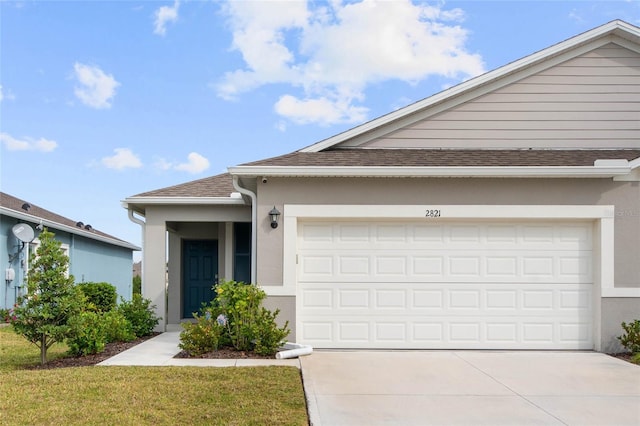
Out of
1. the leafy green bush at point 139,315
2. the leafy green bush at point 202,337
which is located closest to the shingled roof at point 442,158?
the leafy green bush at point 202,337

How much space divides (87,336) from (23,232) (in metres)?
7.93

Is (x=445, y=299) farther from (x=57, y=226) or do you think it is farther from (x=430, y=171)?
(x=57, y=226)

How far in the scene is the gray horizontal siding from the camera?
10.4 m

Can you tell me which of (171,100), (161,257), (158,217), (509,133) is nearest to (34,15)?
(171,100)

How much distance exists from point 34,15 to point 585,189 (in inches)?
481

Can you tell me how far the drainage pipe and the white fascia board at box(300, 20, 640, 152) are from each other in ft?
12.5

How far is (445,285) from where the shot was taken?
9109mm

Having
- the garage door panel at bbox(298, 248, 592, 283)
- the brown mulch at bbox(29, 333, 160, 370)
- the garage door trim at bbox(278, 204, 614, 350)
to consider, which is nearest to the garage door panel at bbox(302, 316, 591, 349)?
the garage door trim at bbox(278, 204, 614, 350)

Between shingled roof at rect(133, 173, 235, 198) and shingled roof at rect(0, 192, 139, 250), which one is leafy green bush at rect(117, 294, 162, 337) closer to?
shingled roof at rect(133, 173, 235, 198)

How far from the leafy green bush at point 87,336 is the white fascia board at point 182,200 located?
11.1 feet

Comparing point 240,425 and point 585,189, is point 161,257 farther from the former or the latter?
point 585,189

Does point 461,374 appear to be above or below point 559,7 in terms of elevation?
below

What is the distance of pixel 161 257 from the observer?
11.4 metres

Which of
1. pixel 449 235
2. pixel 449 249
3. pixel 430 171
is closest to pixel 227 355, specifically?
pixel 449 249
